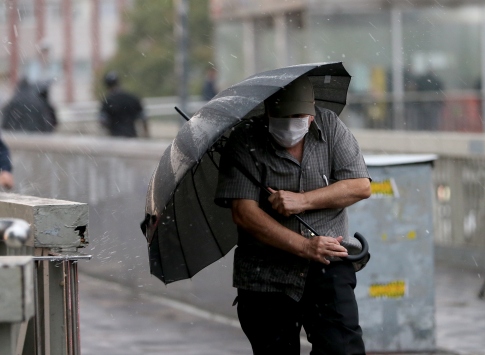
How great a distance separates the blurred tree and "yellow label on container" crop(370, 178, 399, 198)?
59333 mm

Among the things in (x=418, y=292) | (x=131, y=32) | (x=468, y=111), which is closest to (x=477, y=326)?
(x=418, y=292)

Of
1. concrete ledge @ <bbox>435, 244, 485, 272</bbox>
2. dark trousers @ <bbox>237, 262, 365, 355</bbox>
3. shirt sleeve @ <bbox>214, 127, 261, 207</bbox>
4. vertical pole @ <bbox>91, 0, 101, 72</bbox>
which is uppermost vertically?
vertical pole @ <bbox>91, 0, 101, 72</bbox>

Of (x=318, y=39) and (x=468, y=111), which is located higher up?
(x=318, y=39)

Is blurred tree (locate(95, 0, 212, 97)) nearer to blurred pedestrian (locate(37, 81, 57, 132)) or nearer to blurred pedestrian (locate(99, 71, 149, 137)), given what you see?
blurred pedestrian (locate(37, 81, 57, 132))

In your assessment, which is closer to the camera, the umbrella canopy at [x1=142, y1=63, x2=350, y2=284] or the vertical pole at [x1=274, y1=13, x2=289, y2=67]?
the umbrella canopy at [x1=142, y1=63, x2=350, y2=284]

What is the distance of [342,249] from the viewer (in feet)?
16.0

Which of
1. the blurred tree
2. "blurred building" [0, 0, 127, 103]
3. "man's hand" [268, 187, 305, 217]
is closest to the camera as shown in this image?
"man's hand" [268, 187, 305, 217]

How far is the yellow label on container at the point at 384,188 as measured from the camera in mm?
7883

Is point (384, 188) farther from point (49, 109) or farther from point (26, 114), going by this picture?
point (49, 109)

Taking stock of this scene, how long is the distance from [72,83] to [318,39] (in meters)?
58.2

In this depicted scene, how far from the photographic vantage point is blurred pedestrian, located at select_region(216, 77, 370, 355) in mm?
4938

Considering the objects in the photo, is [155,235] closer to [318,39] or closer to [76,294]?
[76,294]

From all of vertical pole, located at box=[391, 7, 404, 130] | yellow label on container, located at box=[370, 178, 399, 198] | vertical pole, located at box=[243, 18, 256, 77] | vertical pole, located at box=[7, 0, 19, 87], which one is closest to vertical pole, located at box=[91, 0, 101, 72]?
vertical pole, located at box=[7, 0, 19, 87]

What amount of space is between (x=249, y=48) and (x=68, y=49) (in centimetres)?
5440
